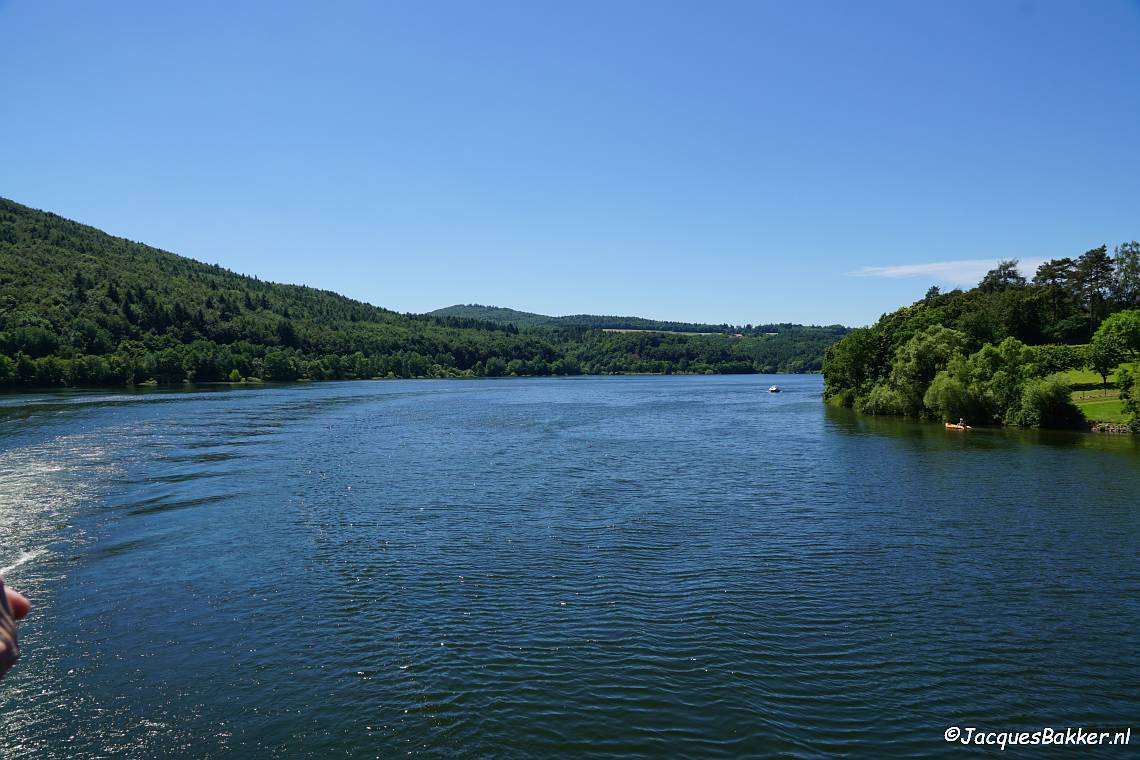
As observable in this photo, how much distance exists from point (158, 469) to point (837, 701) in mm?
42108

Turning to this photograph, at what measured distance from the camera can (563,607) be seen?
70.5ft

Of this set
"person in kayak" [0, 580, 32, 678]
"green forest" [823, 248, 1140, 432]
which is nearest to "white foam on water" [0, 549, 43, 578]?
"person in kayak" [0, 580, 32, 678]

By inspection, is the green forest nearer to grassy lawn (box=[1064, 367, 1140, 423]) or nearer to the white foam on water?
grassy lawn (box=[1064, 367, 1140, 423])

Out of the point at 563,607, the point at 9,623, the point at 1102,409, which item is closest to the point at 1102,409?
the point at 1102,409

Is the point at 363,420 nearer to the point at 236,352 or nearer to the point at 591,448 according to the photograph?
the point at 591,448

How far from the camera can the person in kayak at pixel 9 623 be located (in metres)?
3.02

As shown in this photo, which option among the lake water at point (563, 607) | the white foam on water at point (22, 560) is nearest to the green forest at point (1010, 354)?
the lake water at point (563, 607)

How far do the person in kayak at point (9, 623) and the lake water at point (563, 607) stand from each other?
41.5 ft

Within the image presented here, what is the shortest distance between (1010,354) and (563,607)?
65.5m

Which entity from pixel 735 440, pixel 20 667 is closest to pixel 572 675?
pixel 20 667

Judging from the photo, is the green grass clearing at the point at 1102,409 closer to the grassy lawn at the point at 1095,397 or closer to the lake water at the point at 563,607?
the grassy lawn at the point at 1095,397

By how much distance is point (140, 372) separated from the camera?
14525 centimetres

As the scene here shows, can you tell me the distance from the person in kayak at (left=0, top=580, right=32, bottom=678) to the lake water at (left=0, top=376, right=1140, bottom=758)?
12.6 metres

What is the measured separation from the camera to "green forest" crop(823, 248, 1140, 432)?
6706 cm
